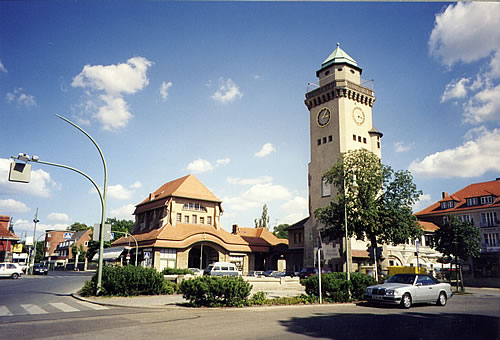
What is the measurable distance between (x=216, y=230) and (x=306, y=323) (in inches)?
1730

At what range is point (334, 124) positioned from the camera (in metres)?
53.2

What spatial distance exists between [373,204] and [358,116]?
24020 millimetres

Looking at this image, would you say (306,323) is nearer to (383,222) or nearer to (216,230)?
(383,222)

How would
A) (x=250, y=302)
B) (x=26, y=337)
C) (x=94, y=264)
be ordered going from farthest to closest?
(x=94, y=264)
(x=250, y=302)
(x=26, y=337)

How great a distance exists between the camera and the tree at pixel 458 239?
36625 millimetres

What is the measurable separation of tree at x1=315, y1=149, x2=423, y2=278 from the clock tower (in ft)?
53.3

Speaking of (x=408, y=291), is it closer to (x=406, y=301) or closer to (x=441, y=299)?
(x=406, y=301)

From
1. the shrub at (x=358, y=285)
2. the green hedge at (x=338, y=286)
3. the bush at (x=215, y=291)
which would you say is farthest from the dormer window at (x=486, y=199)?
the bush at (x=215, y=291)

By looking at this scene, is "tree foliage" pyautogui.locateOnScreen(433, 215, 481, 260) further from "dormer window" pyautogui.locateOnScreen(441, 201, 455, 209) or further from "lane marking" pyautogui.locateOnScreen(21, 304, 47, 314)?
"lane marking" pyautogui.locateOnScreen(21, 304, 47, 314)

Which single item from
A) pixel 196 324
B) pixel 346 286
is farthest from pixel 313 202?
pixel 196 324

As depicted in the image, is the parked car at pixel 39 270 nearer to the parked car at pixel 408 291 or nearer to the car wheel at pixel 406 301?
the parked car at pixel 408 291

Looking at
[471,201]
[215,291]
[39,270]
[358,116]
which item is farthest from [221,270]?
[471,201]

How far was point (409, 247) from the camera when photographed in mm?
52531

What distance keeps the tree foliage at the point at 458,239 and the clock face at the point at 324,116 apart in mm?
22355
